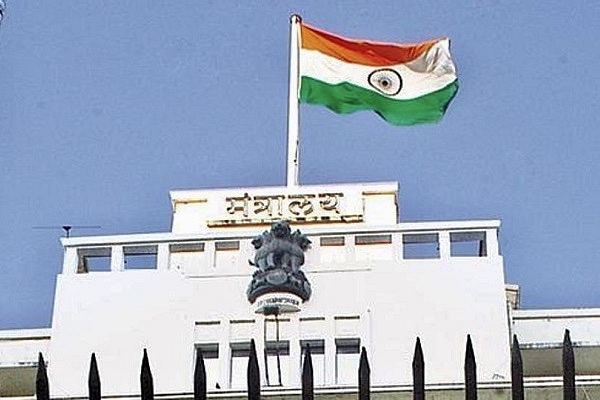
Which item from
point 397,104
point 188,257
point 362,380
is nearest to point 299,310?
point 188,257

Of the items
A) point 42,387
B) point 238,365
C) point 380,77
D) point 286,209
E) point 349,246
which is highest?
point 380,77

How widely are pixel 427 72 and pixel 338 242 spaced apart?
4.55 meters

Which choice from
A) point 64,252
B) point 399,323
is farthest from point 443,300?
point 64,252

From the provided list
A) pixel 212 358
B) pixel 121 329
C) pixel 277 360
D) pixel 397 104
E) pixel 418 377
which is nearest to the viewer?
pixel 418 377

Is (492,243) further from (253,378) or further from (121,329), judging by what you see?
(253,378)

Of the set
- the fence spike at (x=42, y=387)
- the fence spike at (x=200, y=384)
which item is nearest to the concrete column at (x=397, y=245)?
the fence spike at (x=200, y=384)

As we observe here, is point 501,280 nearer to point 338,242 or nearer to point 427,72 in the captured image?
point 338,242

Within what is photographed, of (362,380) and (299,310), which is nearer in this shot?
(362,380)

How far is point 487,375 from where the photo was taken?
2777 cm

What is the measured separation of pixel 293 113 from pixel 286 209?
2.80 meters

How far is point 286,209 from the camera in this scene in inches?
1223

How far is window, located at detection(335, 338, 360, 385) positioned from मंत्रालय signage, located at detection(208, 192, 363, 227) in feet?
9.90

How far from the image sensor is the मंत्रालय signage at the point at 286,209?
30844mm

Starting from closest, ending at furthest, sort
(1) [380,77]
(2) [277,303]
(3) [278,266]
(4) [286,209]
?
(2) [277,303] → (3) [278,266] → (4) [286,209] → (1) [380,77]
